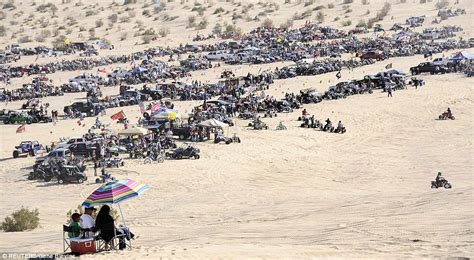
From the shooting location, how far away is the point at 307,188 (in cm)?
2312

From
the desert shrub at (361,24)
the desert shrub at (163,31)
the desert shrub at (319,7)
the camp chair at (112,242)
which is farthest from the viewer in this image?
the desert shrub at (319,7)

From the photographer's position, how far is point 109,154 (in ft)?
90.1

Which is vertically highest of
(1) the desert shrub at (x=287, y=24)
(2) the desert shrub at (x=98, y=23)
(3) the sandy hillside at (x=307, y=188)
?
(2) the desert shrub at (x=98, y=23)

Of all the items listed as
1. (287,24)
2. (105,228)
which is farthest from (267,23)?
(105,228)

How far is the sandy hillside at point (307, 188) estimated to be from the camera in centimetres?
1448

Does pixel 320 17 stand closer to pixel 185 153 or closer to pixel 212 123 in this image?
pixel 212 123

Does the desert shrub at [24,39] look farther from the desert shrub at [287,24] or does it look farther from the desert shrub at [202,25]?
the desert shrub at [287,24]

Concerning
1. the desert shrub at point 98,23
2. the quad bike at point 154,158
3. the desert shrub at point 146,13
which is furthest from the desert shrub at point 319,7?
the quad bike at point 154,158

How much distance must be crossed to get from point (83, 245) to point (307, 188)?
33.8ft

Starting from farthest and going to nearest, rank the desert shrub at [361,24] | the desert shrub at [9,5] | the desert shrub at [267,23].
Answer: the desert shrub at [9,5], the desert shrub at [267,23], the desert shrub at [361,24]

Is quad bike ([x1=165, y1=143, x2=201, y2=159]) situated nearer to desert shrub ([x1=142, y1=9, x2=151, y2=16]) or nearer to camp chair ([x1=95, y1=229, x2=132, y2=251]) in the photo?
camp chair ([x1=95, y1=229, x2=132, y2=251])

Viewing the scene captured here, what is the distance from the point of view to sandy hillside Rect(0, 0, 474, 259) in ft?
47.5

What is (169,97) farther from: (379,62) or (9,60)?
(9,60)

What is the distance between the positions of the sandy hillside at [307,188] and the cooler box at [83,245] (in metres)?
0.38
